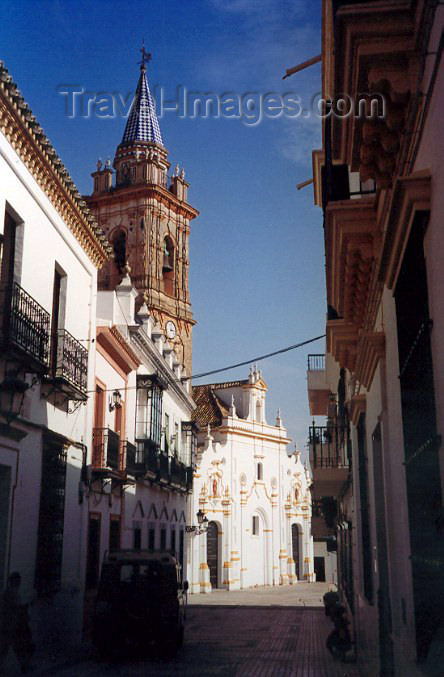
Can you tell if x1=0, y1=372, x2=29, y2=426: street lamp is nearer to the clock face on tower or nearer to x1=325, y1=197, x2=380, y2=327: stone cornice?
x1=325, y1=197, x2=380, y2=327: stone cornice

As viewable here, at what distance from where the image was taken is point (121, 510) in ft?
58.3

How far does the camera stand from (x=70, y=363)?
1236 cm

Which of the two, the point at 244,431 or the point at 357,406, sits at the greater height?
the point at 244,431

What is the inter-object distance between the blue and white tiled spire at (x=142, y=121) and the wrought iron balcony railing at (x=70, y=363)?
101ft

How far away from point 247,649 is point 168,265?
2819 centimetres

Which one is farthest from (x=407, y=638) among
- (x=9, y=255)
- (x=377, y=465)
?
(x=9, y=255)

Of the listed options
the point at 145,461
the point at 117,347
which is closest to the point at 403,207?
the point at 117,347

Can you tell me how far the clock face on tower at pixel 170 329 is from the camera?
38562 millimetres

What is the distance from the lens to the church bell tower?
127 ft

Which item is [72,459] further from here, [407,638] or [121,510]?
[407,638]

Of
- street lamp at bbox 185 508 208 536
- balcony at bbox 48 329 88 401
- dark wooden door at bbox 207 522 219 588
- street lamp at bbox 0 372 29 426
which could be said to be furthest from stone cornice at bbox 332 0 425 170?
dark wooden door at bbox 207 522 219 588

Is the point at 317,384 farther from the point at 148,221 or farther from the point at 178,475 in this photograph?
the point at 148,221

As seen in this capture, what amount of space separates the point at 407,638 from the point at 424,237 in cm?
277

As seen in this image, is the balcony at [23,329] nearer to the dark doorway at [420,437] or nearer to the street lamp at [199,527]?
the dark doorway at [420,437]
